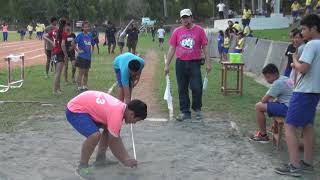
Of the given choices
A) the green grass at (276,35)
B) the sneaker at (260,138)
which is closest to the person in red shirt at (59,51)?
the sneaker at (260,138)

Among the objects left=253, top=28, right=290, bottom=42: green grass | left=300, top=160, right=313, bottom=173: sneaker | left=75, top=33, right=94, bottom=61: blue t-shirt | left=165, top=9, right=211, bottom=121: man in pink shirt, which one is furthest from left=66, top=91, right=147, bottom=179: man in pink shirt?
left=253, top=28, right=290, bottom=42: green grass

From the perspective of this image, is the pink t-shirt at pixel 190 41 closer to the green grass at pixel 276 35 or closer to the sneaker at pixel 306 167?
the sneaker at pixel 306 167

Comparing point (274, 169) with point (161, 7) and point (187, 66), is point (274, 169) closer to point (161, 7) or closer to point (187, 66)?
point (187, 66)

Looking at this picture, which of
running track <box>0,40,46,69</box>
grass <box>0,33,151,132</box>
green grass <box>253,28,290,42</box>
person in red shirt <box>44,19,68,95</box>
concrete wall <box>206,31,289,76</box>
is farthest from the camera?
green grass <box>253,28,290,42</box>

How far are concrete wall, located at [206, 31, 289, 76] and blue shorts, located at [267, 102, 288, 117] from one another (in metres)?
8.33

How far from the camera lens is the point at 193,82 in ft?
32.9

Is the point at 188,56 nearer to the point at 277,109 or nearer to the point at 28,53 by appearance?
the point at 277,109

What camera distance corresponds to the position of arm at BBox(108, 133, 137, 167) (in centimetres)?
639

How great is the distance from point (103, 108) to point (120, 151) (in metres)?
0.66

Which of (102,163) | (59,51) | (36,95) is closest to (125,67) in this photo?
(102,163)

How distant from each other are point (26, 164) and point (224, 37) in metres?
19.6

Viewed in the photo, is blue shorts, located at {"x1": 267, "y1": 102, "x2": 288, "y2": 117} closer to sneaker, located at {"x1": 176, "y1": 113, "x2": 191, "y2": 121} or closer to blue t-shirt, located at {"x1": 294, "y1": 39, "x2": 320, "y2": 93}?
blue t-shirt, located at {"x1": 294, "y1": 39, "x2": 320, "y2": 93}

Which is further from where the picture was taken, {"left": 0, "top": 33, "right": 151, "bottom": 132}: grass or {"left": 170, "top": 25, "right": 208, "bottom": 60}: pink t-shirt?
{"left": 0, "top": 33, "right": 151, "bottom": 132}: grass

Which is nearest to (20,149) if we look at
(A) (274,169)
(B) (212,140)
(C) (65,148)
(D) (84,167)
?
(C) (65,148)
